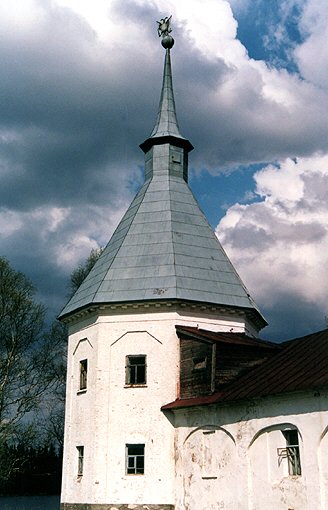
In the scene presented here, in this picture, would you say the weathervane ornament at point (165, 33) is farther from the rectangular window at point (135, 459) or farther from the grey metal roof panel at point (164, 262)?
the rectangular window at point (135, 459)

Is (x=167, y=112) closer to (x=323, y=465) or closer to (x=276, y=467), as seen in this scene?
(x=276, y=467)

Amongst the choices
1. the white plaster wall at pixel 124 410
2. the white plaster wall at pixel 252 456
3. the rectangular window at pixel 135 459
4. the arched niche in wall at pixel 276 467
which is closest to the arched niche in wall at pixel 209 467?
the white plaster wall at pixel 252 456

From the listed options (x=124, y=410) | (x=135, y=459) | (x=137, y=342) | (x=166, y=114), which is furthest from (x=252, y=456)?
(x=166, y=114)

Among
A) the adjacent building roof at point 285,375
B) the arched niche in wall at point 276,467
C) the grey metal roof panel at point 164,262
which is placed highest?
the grey metal roof panel at point 164,262

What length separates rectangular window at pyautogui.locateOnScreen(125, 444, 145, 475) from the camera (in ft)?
68.2

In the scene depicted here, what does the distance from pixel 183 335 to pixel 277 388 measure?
5.45 meters

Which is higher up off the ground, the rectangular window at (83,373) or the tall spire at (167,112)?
the tall spire at (167,112)

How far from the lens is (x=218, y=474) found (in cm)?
1847

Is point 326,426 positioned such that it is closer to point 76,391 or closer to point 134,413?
point 134,413

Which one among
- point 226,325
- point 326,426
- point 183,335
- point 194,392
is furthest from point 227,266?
point 326,426

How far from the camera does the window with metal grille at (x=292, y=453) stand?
16266 mm

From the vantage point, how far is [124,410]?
21.3m

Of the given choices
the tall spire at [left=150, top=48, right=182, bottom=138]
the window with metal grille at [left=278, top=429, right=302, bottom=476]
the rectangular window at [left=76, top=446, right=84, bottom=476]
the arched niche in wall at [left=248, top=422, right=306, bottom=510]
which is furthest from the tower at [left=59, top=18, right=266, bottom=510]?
the window with metal grille at [left=278, top=429, right=302, bottom=476]

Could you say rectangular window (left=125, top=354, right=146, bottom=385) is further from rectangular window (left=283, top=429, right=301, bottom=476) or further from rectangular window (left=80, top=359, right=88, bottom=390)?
rectangular window (left=283, top=429, right=301, bottom=476)
